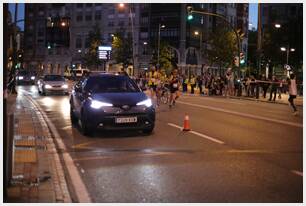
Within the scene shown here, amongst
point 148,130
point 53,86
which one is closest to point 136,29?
point 53,86

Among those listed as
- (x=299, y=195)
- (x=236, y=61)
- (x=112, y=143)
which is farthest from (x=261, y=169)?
(x=236, y=61)

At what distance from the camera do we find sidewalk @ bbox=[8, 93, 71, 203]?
21.9 ft

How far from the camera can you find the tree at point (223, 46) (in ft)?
212

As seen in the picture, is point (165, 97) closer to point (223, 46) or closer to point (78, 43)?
point (223, 46)

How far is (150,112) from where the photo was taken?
1291 cm

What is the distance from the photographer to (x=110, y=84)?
13891mm

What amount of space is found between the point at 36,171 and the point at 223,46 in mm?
58617

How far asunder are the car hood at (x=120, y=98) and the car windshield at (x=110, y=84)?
67 centimetres

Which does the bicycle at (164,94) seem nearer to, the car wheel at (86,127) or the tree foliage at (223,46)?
the car wheel at (86,127)

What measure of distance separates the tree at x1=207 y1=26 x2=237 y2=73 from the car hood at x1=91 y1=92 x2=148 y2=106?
167 feet

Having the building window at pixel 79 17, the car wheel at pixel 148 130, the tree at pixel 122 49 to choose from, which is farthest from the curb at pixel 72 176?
the building window at pixel 79 17

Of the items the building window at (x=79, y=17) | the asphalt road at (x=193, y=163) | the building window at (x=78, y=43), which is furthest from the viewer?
the building window at (x=78, y=43)

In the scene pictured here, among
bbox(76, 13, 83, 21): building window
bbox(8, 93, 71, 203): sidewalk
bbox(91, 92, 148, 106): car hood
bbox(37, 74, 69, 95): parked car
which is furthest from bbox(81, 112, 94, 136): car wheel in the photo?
bbox(76, 13, 83, 21): building window

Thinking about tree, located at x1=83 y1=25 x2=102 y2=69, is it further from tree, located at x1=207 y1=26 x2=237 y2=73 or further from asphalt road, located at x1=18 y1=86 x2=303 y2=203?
asphalt road, located at x1=18 y1=86 x2=303 y2=203
